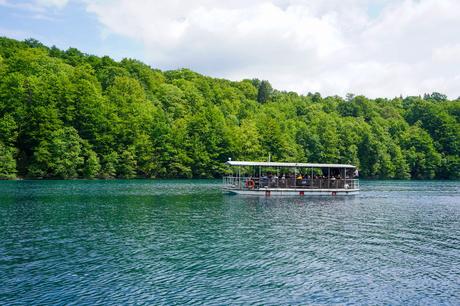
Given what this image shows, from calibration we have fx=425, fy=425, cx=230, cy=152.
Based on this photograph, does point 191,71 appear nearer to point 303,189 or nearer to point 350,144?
point 350,144

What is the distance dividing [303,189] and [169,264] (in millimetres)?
41623

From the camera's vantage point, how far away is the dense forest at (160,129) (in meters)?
84.4

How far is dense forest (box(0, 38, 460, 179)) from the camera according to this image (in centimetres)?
8438

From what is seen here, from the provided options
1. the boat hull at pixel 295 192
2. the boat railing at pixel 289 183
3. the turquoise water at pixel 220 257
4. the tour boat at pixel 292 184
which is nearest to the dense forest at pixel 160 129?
the boat railing at pixel 289 183

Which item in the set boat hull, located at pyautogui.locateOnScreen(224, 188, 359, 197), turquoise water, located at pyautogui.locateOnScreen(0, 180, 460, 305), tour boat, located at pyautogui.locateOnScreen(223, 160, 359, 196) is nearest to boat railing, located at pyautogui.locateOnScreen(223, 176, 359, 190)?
tour boat, located at pyautogui.locateOnScreen(223, 160, 359, 196)

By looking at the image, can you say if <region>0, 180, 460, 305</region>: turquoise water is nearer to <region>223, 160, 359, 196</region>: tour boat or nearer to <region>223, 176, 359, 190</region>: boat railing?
<region>223, 160, 359, 196</region>: tour boat

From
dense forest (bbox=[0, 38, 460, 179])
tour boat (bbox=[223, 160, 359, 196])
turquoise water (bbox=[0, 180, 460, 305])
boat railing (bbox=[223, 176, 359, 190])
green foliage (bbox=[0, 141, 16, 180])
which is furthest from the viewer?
dense forest (bbox=[0, 38, 460, 179])

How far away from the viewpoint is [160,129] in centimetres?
10488

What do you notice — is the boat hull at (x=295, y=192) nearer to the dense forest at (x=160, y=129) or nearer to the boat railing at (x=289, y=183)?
the boat railing at (x=289, y=183)

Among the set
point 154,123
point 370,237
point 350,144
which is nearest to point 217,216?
point 370,237

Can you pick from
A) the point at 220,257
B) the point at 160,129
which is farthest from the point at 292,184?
the point at 160,129

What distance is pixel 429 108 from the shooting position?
512 ft

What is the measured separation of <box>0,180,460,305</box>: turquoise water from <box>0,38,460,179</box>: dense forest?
50.7 metres

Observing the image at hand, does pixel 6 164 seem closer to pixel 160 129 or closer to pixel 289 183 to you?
pixel 160 129
